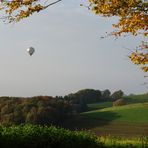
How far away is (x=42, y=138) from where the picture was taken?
1755 centimetres

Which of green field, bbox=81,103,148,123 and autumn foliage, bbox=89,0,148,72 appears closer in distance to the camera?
autumn foliage, bbox=89,0,148,72

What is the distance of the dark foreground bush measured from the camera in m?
16.7

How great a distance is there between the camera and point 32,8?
14.4 metres

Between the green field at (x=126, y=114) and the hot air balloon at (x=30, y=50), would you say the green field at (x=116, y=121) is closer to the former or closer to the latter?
the green field at (x=126, y=114)

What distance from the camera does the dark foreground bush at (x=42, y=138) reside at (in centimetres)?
1666

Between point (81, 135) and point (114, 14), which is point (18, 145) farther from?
point (114, 14)

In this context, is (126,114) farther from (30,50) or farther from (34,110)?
(30,50)

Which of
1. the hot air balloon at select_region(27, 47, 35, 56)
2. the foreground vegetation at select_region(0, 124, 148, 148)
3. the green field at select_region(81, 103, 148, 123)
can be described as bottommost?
the foreground vegetation at select_region(0, 124, 148, 148)

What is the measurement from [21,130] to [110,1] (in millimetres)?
6231

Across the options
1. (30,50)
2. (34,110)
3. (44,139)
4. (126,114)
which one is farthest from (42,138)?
(126,114)

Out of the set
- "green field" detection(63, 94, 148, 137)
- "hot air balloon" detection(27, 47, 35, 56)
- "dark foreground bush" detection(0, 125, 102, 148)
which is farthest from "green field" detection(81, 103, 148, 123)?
"dark foreground bush" detection(0, 125, 102, 148)

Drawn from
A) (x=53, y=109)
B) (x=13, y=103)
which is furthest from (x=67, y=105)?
(x=13, y=103)

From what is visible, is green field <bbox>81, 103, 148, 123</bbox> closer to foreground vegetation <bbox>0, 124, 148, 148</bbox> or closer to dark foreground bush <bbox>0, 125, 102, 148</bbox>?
foreground vegetation <bbox>0, 124, 148, 148</bbox>

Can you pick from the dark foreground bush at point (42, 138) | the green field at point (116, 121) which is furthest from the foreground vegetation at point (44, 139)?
the green field at point (116, 121)
